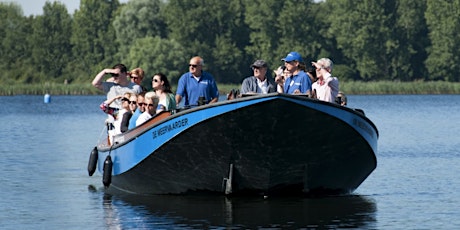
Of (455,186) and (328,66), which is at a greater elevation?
(328,66)

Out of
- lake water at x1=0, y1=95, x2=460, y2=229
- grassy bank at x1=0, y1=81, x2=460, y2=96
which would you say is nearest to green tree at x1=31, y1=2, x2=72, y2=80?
grassy bank at x1=0, y1=81, x2=460, y2=96

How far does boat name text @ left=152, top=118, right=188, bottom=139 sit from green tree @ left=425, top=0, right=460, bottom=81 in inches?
3758

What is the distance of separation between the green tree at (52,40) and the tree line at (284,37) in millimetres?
352

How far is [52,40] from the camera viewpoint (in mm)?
127688

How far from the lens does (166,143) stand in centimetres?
1694

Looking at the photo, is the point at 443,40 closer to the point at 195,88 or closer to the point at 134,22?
the point at 134,22

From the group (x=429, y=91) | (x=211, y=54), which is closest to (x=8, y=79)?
(x=211, y=54)

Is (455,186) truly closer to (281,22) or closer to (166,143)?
(166,143)

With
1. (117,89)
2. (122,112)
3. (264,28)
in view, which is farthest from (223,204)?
(264,28)

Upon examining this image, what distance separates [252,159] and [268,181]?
523 millimetres

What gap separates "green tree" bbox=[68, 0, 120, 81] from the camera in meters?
121

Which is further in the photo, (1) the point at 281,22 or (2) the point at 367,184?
(1) the point at 281,22

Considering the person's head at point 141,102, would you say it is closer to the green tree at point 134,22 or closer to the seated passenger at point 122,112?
the seated passenger at point 122,112

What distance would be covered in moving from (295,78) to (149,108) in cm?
220
